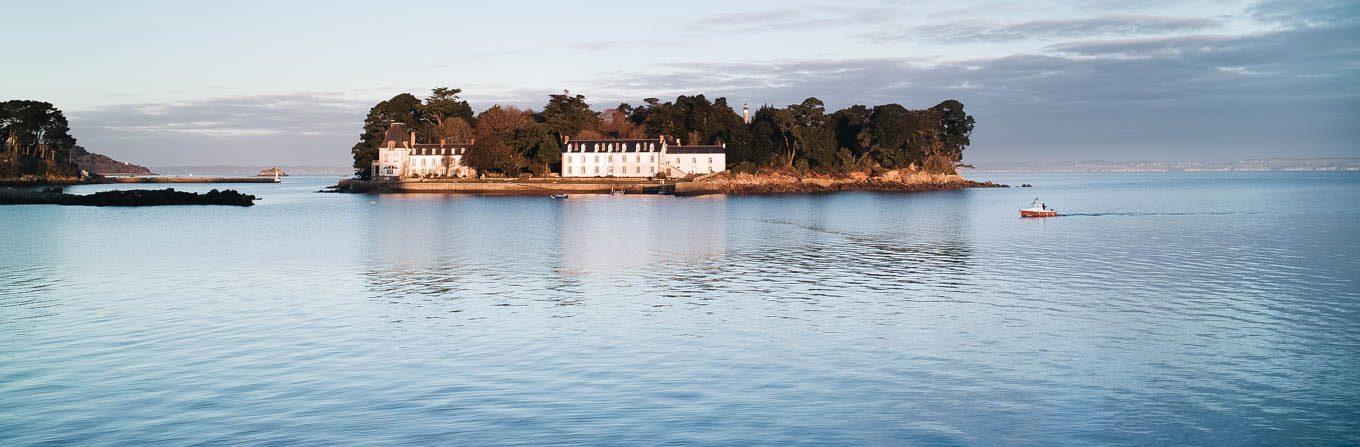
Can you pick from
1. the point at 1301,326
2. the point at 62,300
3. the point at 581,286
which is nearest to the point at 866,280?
the point at 581,286

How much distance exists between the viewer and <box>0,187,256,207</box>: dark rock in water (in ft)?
269

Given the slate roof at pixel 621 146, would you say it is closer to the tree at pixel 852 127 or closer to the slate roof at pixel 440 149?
the slate roof at pixel 440 149

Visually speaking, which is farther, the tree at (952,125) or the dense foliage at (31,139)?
the tree at (952,125)

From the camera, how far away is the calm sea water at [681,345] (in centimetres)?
1203

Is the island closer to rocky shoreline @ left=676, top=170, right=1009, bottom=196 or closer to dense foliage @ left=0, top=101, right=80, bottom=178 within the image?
rocky shoreline @ left=676, top=170, right=1009, bottom=196

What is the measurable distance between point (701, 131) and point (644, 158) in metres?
11.9

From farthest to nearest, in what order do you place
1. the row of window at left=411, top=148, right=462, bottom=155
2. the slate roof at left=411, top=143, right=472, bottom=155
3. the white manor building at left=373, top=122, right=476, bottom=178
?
the row of window at left=411, top=148, right=462, bottom=155 < the slate roof at left=411, top=143, right=472, bottom=155 < the white manor building at left=373, top=122, right=476, bottom=178

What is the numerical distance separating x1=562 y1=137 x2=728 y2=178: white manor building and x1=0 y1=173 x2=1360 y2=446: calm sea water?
88647 millimetres

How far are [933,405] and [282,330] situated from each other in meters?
12.7

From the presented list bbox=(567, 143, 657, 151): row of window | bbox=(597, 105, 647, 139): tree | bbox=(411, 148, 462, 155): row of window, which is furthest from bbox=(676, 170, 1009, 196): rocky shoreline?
bbox=(411, 148, 462, 155): row of window

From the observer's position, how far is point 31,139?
140 m

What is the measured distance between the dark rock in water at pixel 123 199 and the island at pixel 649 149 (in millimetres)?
36411

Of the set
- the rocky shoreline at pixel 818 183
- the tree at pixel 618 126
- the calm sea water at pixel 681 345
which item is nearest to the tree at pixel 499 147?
the tree at pixel 618 126

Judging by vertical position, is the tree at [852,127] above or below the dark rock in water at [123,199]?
above
